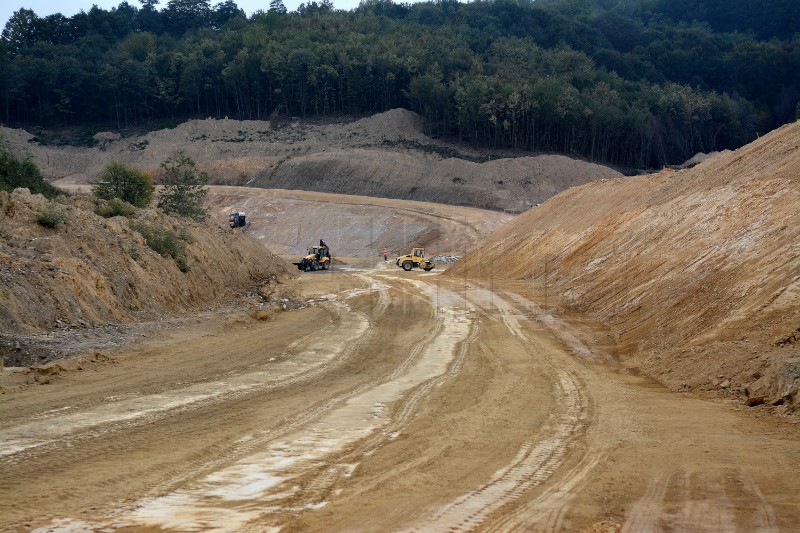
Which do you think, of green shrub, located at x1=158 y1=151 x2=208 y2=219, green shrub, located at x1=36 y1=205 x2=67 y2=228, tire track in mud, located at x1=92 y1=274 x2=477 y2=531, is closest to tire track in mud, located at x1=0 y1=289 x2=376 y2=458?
tire track in mud, located at x1=92 y1=274 x2=477 y2=531

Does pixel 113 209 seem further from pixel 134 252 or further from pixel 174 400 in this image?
pixel 174 400

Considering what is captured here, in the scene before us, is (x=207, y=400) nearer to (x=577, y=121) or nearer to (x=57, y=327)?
(x=57, y=327)

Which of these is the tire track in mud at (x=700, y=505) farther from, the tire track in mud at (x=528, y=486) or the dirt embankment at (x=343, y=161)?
the dirt embankment at (x=343, y=161)

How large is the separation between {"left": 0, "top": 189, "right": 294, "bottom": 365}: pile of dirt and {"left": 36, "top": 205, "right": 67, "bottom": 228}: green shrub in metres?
0.06

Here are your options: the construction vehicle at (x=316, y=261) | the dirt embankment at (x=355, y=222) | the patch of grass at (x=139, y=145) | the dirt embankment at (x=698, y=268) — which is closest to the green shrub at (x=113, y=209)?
the dirt embankment at (x=698, y=268)

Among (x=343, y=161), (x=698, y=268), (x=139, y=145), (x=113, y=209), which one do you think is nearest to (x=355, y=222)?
(x=343, y=161)

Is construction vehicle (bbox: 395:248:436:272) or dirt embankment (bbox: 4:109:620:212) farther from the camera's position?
dirt embankment (bbox: 4:109:620:212)

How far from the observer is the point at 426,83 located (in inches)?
4075

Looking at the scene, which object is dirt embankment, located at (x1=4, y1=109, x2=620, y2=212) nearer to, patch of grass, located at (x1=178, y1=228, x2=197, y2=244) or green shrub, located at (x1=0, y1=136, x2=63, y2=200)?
green shrub, located at (x1=0, y1=136, x2=63, y2=200)

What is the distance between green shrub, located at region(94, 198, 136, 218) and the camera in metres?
31.8

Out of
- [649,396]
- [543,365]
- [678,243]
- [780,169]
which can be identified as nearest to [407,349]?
[543,365]

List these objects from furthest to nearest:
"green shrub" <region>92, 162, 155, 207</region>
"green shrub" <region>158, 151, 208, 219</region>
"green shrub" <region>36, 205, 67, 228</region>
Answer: "green shrub" <region>92, 162, 155, 207</region> → "green shrub" <region>158, 151, 208, 219</region> → "green shrub" <region>36, 205, 67, 228</region>

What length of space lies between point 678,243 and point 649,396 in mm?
11996

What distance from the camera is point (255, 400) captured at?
48.5ft
